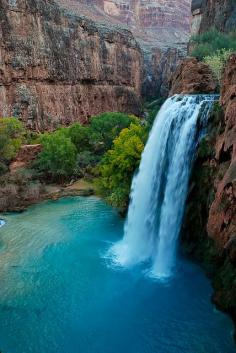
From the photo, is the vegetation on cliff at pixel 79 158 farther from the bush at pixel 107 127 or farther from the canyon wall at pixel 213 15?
the canyon wall at pixel 213 15

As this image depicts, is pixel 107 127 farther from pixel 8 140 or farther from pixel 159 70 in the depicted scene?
pixel 159 70

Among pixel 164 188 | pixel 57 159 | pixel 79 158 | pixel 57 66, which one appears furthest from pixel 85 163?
pixel 57 66

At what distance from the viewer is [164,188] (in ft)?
52.9

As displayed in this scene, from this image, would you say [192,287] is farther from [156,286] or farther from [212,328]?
[212,328]

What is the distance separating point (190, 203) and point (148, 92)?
184 ft

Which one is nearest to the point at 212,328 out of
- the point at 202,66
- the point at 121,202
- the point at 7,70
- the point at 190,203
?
the point at 190,203

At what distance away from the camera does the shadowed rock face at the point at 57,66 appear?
36.0 m

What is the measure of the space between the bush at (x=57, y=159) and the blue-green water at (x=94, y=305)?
36.8ft

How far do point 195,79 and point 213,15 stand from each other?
830 inches

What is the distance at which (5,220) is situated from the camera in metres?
20.9

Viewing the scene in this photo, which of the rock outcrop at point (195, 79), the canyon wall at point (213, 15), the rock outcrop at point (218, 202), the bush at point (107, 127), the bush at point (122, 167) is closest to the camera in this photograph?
the rock outcrop at point (218, 202)

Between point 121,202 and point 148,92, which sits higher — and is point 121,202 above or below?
below

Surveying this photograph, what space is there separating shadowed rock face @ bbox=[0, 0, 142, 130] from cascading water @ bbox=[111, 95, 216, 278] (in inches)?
904

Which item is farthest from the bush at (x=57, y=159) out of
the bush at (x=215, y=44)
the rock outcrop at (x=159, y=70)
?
the rock outcrop at (x=159, y=70)
